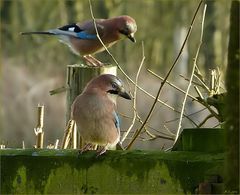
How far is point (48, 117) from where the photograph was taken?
16750mm

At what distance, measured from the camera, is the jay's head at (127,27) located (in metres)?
7.33

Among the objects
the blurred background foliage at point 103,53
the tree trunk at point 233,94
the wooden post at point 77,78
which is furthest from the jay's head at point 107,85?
the blurred background foliage at point 103,53

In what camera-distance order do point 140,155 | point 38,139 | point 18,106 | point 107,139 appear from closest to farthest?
point 140,155
point 107,139
point 38,139
point 18,106

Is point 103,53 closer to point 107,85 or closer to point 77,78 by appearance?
point 77,78

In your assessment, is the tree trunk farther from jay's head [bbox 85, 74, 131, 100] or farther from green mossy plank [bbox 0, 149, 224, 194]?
jay's head [bbox 85, 74, 131, 100]

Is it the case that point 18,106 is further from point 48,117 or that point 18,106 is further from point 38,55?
point 38,55

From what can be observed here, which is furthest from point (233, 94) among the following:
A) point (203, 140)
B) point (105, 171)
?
point (105, 171)

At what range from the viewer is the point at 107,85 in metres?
4.18

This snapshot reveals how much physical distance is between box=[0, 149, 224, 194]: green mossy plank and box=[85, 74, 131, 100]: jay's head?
777mm

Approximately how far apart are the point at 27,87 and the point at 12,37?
4.11 meters

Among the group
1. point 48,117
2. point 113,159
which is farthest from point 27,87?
point 113,159

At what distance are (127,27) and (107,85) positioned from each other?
3.25 meters

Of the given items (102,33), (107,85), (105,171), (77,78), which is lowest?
(105,171)

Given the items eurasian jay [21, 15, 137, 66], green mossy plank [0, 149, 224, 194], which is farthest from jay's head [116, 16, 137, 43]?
green mossy plank [0, 149, 224, 194]
